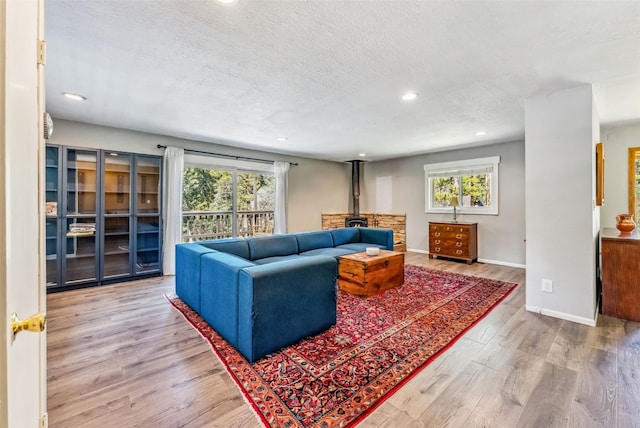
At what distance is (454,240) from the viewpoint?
555 cm

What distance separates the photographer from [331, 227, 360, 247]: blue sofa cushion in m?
5.08

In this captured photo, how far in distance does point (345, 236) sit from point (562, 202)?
3.17 metres

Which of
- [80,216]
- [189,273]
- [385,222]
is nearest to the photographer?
[189,273]

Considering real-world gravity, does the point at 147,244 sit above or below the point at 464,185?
below

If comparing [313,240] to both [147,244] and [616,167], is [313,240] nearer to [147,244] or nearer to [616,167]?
[147,244]

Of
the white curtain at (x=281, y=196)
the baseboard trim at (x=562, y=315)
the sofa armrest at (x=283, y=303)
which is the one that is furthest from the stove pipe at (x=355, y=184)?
the sofa armrest at (x=283, y=303)

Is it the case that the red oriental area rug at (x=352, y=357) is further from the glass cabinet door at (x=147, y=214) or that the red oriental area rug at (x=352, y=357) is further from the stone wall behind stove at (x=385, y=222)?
the stone wall behind stove at (x=385, y=222)

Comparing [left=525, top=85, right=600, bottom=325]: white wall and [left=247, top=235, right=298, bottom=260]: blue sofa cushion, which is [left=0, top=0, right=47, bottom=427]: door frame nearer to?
[left=247, top=235, right=298, bottom=260]: blue sofa cushion

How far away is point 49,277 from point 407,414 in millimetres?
4489

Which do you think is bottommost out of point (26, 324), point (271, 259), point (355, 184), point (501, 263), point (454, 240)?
point (501, 263)

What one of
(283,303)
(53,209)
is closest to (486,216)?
(283,303)

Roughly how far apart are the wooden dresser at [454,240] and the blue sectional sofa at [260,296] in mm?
3836

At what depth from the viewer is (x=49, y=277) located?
11.9ft

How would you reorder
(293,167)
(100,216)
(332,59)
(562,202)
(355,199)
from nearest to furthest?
1. (332,59)
2. (562,202)
3. (100,216)
4. (293,167)
5. (355,199)
